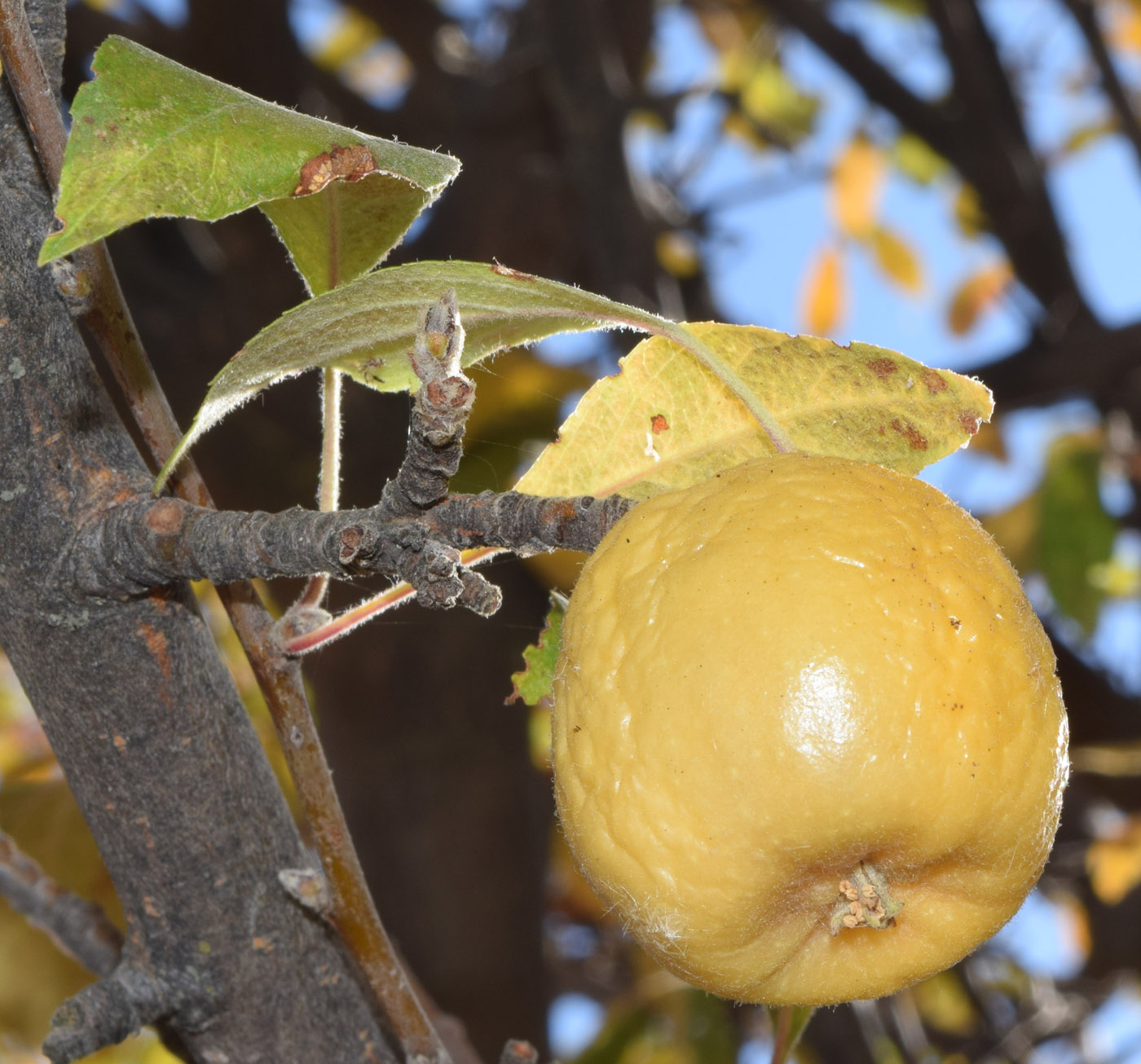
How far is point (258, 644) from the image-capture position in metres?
0.62

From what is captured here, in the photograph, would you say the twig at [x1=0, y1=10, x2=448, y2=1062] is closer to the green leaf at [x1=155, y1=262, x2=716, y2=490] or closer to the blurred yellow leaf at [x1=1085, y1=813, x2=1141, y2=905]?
the green leaf at [x1=155, y1=262, x2=716, y2=490]

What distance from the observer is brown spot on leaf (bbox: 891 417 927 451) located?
62cm

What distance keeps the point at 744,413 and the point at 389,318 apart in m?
0.23

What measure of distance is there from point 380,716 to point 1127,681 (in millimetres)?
1492

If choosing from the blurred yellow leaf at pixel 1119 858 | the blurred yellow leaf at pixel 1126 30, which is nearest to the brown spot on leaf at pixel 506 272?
the blurred yellow leaf at pixel 1119 858

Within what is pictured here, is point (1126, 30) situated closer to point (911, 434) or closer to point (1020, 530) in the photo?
point (1020, 530)

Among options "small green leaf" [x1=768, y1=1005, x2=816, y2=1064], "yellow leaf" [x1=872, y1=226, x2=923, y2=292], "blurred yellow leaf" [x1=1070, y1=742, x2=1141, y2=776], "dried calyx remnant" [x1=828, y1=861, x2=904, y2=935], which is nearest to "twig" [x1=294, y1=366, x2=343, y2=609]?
"dried calyx remnant" [x1=828, y1=861, x2=904, y2=935]

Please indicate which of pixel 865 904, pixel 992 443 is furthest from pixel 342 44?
pixel 865 904

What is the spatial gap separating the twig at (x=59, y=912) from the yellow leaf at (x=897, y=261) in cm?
296

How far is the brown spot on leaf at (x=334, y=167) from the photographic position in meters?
0.46

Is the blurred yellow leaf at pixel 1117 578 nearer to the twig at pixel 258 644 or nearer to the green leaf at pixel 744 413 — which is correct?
the green leaf at pixel 744 413

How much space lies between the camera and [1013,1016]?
2.29m

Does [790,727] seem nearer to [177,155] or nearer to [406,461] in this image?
[406,461]

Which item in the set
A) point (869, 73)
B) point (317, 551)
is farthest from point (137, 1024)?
point (869, 73)
